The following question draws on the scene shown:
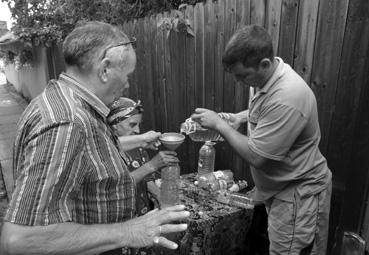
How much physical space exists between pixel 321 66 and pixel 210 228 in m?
1.68

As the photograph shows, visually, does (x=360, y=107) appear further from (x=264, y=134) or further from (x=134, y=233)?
(x=134, y=233)

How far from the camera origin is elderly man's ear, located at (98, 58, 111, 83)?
135 centimetres

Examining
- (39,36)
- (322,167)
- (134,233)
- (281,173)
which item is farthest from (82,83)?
(39,36)

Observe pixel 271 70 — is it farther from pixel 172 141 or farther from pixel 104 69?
pixel 104 69

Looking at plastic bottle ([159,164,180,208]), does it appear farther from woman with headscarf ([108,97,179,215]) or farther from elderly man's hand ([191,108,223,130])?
elderly man's hand ([191,108,223,130])

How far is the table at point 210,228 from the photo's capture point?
8.57 feet

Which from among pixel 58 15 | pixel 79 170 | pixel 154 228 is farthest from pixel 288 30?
pixel 58 15

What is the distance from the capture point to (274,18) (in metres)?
2.58

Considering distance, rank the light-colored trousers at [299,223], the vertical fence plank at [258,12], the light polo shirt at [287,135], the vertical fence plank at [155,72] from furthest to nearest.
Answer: the vertical fence plank at [155,72]
the vertical fence plank at [258,12]
the light-colored trousers at [299,223]
the light polo shirt at [287,135]

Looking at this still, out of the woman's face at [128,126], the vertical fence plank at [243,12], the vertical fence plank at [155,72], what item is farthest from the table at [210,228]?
the vertical fence plank at [155,72]

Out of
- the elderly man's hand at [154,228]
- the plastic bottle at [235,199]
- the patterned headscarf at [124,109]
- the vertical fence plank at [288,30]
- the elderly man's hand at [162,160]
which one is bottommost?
the plastic bottle at [235,199]

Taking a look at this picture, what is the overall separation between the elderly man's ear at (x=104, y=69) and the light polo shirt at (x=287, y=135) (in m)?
1.08

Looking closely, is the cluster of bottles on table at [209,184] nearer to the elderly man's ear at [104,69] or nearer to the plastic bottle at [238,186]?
the plastic bottle at [238,186]

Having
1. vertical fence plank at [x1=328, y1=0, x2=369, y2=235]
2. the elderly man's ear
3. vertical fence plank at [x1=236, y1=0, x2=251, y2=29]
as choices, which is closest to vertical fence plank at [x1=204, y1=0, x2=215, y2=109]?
vertical fence plank at [x1=236, y1=0, x2=251, y2=29]
